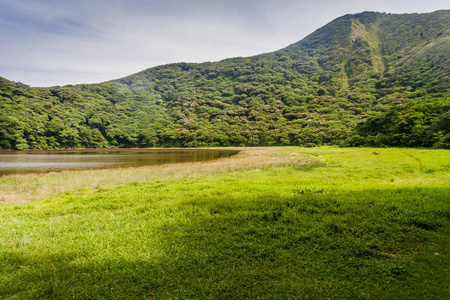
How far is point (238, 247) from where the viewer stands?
7.48m

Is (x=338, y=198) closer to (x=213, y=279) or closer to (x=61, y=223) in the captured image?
(x=213, y=279)

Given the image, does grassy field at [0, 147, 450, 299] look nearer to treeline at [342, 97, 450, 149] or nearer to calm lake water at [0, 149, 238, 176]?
calm lake water at [0, 149, 238, 176]

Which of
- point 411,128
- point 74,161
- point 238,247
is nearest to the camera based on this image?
point 238,247

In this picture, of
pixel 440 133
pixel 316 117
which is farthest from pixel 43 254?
pixel 316 117

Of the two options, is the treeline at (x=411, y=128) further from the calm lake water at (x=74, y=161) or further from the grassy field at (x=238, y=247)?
the calm lake water at (x=74, y=161)

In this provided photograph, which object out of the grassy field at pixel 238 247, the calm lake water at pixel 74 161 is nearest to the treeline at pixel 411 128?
the grassy field at pixel 238 247

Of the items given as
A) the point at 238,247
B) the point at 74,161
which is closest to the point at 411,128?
the point at 238,247

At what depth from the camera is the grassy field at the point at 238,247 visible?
540 centimetres

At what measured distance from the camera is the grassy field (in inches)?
213

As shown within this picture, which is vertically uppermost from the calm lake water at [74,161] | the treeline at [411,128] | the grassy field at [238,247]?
the treeline at [411,128]

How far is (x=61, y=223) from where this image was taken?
32.7 feet

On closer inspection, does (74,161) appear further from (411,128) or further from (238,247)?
(411,128)

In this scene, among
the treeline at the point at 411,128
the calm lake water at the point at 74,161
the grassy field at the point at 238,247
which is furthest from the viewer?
the treeline at the point at 411,128

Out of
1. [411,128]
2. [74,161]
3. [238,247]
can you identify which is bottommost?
[74,161]
